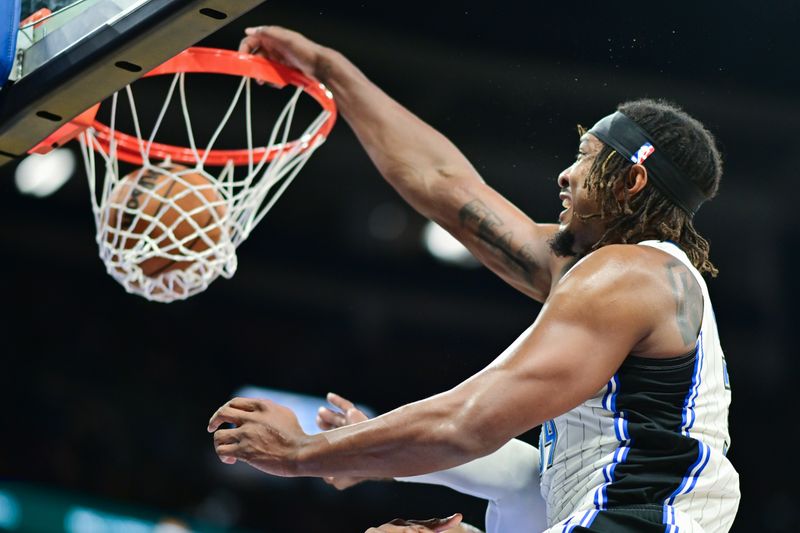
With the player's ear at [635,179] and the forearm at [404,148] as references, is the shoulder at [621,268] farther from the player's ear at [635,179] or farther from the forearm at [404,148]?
the forearm at [404,148]

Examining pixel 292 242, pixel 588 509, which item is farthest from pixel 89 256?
pixel 588 509

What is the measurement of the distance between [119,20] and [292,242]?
6209 mm

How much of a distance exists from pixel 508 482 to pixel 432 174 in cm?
104

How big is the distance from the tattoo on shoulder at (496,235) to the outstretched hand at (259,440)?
3.28 ft

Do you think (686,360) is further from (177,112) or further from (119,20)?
(177,112)

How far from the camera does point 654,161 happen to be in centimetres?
230

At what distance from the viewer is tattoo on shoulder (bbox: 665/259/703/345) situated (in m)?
2.09

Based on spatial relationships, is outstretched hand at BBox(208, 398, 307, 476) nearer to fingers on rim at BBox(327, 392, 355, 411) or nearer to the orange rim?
fingers on rim at BBox(327, 392, 355, 411)

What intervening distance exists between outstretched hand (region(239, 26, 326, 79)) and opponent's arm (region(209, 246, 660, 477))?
1484mm

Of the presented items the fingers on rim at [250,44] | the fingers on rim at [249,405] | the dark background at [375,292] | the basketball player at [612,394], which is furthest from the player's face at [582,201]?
the dark background at [375,292]

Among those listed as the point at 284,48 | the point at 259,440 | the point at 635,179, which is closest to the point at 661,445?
the point at 635,179

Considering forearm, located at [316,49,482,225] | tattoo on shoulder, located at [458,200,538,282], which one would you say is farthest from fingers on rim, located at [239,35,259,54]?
tattoo on shoulder, located at [458,200,538,282]

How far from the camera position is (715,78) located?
→ 4676mm

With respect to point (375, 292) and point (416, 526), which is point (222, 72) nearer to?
point (416, 526)
